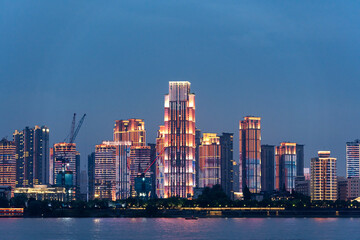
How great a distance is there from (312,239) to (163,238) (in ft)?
113

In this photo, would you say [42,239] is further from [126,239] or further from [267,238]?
[267,238]

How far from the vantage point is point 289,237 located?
195m

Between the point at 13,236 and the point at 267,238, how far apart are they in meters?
61.5

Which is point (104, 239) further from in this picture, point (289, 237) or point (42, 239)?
point (289, 237)

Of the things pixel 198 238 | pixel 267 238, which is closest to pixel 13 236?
pixel 198 238

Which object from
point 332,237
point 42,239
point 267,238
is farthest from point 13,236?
point 332,237

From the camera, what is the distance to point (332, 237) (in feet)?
645

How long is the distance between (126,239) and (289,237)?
3900cm

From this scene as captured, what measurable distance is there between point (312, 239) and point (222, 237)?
2131cm

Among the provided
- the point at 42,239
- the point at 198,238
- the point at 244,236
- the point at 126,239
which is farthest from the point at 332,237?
the point at 42,239

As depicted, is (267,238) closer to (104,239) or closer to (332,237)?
(332,237)

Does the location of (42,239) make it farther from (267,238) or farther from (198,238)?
(267,238)

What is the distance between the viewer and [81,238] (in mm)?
193500

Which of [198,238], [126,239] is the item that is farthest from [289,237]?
[126,239]
